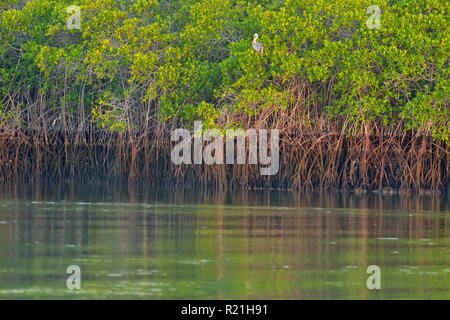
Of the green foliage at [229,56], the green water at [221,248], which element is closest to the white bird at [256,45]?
the green foliage at [229,56]

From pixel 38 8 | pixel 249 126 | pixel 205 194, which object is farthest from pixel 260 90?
pixel 38 8

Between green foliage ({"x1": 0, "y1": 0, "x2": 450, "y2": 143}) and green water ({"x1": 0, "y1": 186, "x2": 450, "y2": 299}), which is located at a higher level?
green foliage ({"x1": 0, "y1": 0, "x2": 450, "y2": 143})

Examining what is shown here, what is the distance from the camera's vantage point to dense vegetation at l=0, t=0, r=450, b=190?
20219 millimetres

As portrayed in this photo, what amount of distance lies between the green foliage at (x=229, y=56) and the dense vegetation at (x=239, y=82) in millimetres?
36

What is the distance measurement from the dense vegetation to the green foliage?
0.12 feet

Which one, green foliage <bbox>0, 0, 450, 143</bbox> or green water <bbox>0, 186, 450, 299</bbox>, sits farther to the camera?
green foliage <bbox>0, 0, 450, 143</bbox>

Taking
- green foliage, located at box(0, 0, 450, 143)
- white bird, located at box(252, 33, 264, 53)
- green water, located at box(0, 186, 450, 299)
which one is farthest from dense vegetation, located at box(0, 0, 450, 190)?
green water, located at box(0, 186, 450, 299)

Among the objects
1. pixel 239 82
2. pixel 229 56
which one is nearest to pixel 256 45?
pixel 239 82

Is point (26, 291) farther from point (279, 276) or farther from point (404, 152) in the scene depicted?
point (404, 152)

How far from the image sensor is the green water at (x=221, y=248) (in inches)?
339

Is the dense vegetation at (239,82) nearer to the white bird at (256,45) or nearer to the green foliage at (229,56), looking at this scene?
the green foliage at (229,56)

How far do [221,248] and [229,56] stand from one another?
39.7ft

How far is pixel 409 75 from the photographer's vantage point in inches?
802

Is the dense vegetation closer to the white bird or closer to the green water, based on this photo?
the white bird
